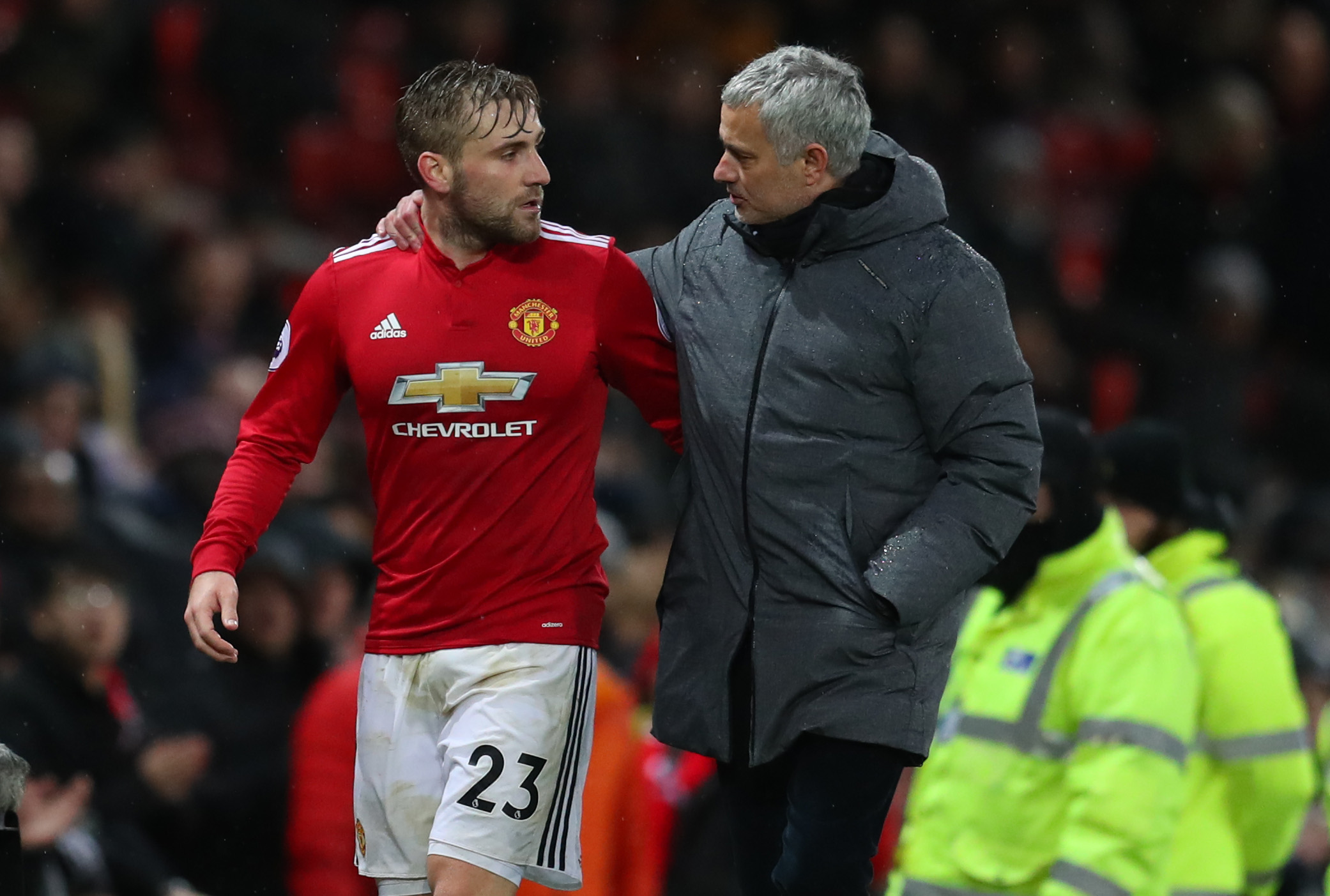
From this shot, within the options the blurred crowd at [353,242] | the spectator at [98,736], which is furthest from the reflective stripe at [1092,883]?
the spectator at [98,736]

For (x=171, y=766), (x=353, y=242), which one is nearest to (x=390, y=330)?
(x=171, y=766)

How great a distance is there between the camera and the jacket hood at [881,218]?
4.13 metres

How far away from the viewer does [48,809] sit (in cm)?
579

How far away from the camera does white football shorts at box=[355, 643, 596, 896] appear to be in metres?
4.07

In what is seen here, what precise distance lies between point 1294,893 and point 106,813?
14.6ft

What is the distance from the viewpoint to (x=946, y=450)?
4.07 m

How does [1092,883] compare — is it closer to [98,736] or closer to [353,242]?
[98,736]

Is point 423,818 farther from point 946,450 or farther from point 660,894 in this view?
point 660,894

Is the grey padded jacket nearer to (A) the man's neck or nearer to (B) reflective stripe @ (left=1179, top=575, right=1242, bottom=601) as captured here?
(A) the man's neck

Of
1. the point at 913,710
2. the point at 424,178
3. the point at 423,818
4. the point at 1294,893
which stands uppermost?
the point at 424,178

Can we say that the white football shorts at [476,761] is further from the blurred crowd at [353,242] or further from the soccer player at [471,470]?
the blurred crowd at [353,242]

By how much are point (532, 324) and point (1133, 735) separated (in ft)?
6.42

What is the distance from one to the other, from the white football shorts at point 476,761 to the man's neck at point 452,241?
33.7 inches

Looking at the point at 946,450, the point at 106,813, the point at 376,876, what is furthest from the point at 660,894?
the point at 946,450
